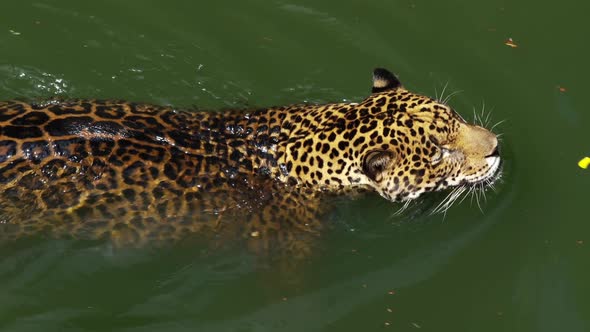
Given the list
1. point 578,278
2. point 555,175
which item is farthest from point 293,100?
point 578,278

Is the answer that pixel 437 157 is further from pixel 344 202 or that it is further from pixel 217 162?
pixel 217 162

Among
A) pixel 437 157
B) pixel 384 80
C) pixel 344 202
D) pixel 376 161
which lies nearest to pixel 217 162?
pixel 344 202

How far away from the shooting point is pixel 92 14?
11914 millimetres

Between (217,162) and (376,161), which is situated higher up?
(376,161)

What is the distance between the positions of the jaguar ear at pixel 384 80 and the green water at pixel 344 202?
4.47ft

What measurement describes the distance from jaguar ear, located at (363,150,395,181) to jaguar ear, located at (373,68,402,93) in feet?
3.30

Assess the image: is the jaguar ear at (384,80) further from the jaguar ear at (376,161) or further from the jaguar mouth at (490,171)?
the jaguar mouth at (490,171)

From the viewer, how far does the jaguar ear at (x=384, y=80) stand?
9.45 meters

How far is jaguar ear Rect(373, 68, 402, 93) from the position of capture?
9445mm

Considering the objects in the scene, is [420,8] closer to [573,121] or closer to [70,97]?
[573,121]

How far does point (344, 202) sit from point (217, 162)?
147 centimetres

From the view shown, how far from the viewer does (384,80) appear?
9508 mm

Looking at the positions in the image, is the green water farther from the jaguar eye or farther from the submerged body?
the jaguar eye

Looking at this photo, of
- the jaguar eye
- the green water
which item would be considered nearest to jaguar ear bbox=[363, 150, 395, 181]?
the jaguar eye
